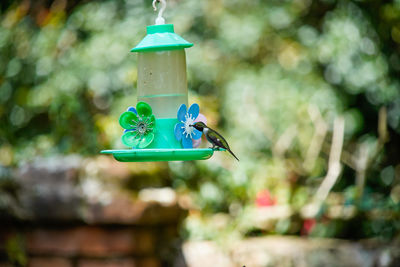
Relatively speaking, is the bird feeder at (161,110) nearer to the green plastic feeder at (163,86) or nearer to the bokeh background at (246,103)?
the green plastic feeder at (163,86)

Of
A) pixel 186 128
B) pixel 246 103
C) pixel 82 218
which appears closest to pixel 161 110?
pixel 186 128

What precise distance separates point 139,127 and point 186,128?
185mm

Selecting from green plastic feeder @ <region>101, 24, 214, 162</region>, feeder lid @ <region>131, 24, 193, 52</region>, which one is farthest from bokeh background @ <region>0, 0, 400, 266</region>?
feeder lid @ <region>131, 24, 193, 52</region>

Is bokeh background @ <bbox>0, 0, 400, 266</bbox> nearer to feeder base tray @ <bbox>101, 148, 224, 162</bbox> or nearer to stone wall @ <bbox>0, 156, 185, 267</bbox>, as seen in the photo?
stone wall @ <bbox>0, 156, 185, 267</bbox>

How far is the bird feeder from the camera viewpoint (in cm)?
211

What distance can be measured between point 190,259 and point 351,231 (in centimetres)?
136

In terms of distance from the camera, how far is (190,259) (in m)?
4.61

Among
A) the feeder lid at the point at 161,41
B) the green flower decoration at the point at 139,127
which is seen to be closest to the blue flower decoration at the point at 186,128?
the green flower decoration at the point at 139,127

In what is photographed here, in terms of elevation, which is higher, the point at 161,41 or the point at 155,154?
the point at 161,41

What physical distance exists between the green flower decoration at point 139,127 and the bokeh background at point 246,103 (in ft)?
7.21

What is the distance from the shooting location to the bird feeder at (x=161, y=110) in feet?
6.94

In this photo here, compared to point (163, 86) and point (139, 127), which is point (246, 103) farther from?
point (139, 127)

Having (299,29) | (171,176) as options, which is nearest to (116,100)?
(171,176)

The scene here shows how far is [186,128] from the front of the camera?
7.57 ft
